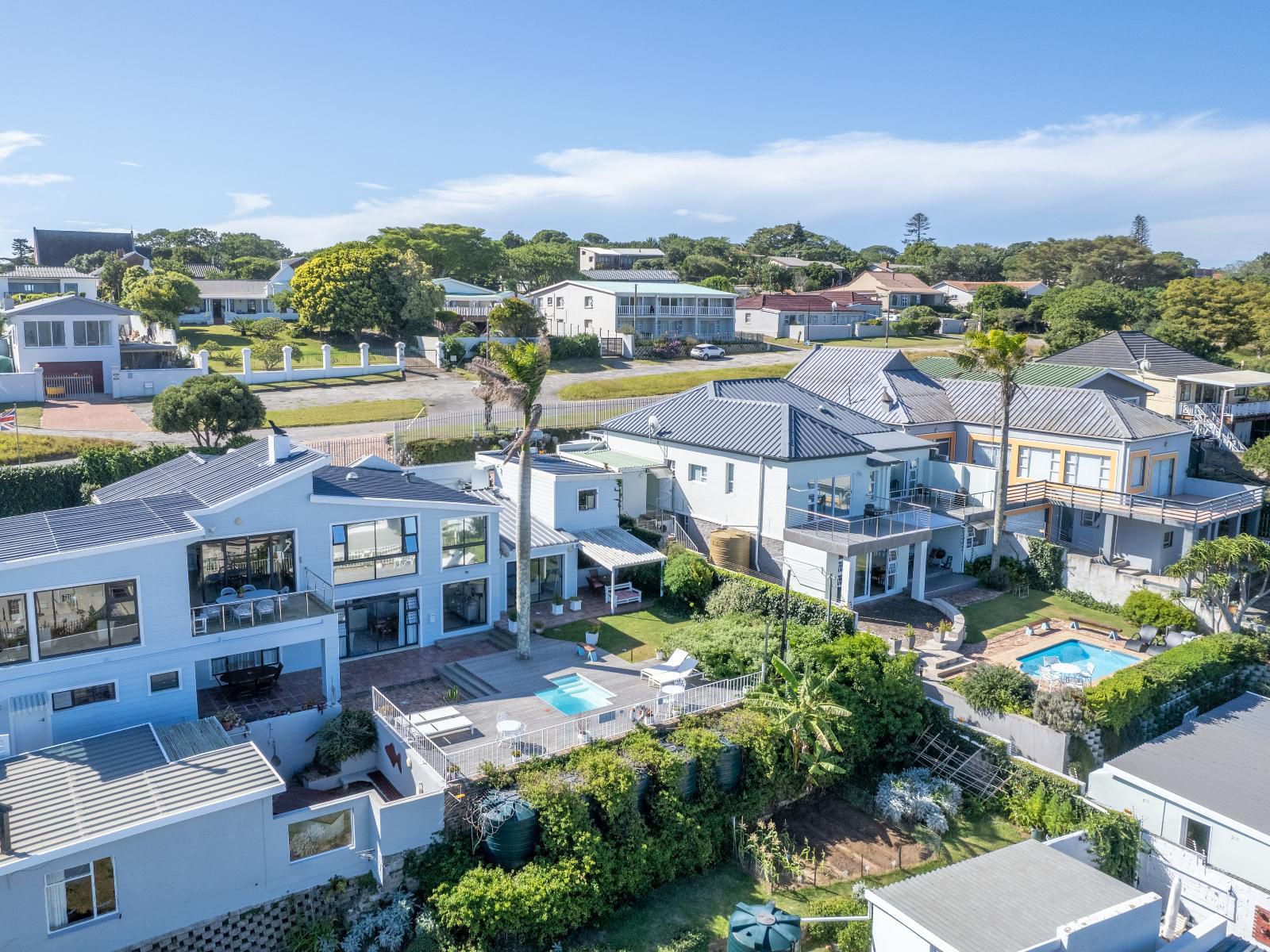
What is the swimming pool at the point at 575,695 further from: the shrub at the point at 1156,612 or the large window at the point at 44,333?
the large window at the point at 44,333

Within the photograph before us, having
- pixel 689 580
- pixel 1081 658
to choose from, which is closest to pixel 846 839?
pixel 689 580

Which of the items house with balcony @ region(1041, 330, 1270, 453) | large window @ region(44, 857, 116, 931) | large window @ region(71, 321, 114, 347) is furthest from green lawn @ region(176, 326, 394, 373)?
house with balcony @ region(1041, 330, 1270, 453)

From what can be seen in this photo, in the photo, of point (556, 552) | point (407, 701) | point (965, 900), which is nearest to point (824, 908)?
point (965, 900)

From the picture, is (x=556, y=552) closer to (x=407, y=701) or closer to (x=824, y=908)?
(x=407, y=701)

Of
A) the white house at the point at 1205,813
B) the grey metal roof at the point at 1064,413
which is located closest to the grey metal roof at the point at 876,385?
the grey metal roof at the point at 1064,413

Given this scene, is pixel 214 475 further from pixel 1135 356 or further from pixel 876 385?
pixel 1135 356
